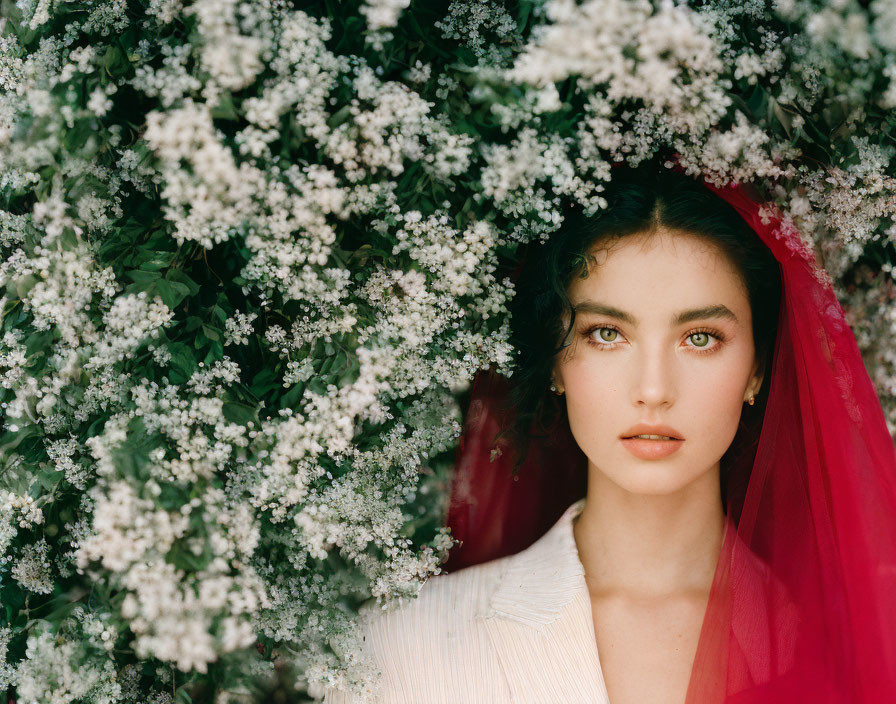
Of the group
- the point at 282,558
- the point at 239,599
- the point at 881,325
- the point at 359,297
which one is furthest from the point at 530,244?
the point at 239,599

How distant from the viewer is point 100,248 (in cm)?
157

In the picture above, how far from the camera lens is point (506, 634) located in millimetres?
2025

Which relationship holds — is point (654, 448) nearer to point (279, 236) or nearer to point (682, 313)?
point (682, 313)

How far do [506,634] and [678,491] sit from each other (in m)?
0.54

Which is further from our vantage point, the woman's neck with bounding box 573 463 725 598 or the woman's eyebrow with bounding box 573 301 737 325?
the woman's neck with bounding box 573 463 725 598

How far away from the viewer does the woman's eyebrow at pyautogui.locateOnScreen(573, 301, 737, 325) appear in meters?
1.88

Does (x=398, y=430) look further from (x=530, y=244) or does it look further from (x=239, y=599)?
(x=530, y=244)

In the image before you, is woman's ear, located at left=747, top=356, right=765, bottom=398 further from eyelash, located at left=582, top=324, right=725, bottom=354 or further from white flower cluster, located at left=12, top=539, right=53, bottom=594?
white flower cluster, located at left=12, top=539, right=53, bottom=594

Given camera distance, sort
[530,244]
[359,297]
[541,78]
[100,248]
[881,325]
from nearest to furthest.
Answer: [541,78] < [100,248] < [359,297] < [881,325] < [530,244]

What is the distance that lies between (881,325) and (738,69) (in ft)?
2.44

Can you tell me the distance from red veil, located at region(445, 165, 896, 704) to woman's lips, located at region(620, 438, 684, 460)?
210mm

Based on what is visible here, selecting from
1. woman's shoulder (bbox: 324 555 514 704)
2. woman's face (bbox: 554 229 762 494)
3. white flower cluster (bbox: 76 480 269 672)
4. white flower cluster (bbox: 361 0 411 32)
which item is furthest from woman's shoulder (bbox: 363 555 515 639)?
white flower cluster (bbox: 361 0 411 32)

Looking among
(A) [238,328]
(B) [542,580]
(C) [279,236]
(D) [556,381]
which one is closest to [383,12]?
(C) [279,236]

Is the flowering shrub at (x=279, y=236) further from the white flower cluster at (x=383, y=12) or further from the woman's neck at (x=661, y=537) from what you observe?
the woman's neck at (x=661, y=537)
